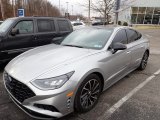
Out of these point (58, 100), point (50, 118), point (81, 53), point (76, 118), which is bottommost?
point (76, 118)

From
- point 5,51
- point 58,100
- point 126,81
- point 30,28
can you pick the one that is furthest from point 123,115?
point 30,28

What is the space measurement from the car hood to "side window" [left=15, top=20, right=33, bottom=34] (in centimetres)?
256

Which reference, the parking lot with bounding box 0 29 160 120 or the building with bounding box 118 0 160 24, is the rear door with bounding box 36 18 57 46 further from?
the building with bounding box 118 0 160 24

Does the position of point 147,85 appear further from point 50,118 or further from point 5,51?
point 5,51

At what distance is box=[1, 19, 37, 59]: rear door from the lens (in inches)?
202

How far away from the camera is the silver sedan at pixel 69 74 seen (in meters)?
2.44

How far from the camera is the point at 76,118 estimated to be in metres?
2.88

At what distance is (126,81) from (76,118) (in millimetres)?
2208

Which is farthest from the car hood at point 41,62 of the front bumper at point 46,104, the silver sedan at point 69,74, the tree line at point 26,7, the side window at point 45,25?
the tree line at point 26,7

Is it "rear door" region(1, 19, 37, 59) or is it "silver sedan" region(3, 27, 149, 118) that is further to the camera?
"rear door" region(1, 19, 37, 59)

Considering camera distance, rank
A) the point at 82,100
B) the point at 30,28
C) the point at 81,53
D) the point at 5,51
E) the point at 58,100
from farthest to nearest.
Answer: the point at 30,28 < the point at 5,51 < the point at 81,53 < the point at 82,100 < the point at 58,100

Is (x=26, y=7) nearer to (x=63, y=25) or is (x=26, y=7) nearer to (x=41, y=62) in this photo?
(x=63, y=25)

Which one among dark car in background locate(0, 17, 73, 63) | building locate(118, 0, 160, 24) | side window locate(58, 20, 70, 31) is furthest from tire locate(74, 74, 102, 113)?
building locate(118, 0, 160, 24)

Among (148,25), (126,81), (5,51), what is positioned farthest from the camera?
(148,25)
